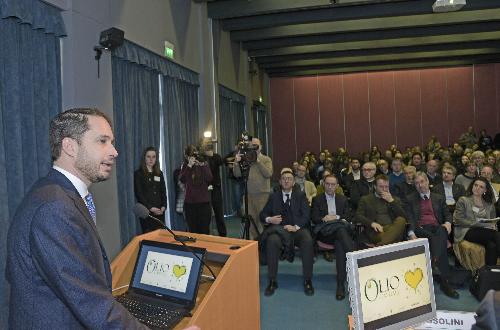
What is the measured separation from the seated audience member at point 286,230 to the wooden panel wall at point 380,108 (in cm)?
1092

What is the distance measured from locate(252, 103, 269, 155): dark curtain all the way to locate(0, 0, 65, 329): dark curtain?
8752 mm

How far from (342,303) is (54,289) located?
3.36 meters

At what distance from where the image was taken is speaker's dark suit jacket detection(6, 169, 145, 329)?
1.19 meters

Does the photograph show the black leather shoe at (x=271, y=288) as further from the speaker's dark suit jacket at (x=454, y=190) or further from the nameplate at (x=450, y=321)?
the nameplate at (x=450, y=321)

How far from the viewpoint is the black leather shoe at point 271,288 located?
14.5ft

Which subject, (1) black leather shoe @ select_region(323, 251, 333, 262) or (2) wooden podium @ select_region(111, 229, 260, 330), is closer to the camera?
(2) wooden podium @ select_region(111, 229, 260, 330)

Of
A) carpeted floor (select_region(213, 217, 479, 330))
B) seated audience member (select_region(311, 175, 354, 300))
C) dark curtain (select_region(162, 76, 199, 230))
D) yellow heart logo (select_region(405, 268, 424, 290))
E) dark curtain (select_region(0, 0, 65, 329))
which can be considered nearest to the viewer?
yellow heart logo (select_region(405, 268, 424, 290))

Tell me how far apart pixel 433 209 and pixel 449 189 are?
1.05 metres

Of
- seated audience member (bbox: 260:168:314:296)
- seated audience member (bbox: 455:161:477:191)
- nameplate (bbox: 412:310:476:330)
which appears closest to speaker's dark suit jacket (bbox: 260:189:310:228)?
seated audience member (bbox: 260:168:314:296)

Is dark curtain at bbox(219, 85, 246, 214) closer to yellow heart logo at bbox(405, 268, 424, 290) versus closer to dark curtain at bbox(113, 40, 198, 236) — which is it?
dark curtain at bbox(113, 40, 198, 236)

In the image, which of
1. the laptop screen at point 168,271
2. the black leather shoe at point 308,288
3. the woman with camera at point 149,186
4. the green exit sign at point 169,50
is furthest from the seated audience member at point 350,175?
the laptop screen at point 168,271

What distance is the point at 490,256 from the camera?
4.43 meters

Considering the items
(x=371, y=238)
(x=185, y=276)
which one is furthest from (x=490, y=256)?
(x=185, y=276)

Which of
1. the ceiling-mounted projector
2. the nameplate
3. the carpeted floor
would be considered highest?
the ceiling-mounted projector
